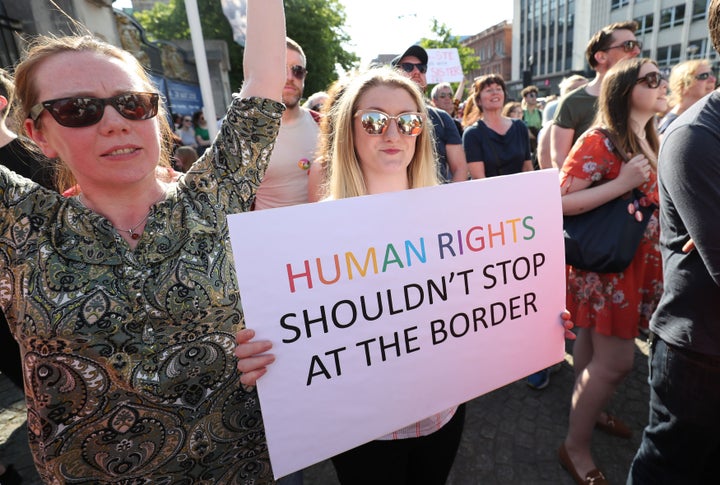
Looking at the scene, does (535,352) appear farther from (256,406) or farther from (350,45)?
(350,45)

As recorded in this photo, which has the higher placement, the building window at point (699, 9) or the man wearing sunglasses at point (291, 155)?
the building window at point (699, 9)

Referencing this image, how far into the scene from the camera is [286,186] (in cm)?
266

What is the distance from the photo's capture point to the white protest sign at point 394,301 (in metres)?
1.11

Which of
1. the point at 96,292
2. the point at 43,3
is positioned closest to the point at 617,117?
the point at 96,292

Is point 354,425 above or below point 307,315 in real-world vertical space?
below

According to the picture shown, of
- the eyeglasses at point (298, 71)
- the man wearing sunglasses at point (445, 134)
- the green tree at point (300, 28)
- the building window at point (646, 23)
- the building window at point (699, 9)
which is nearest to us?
the eyeglasses at point (298, 71)

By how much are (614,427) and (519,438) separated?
22.4 inches

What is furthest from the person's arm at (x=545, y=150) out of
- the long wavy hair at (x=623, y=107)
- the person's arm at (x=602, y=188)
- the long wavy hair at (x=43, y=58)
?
the long wavy hair at (x=43, y=58)

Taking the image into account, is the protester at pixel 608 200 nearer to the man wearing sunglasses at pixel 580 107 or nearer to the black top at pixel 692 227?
the black top at pixel 692 227

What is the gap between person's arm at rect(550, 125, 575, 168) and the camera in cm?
313

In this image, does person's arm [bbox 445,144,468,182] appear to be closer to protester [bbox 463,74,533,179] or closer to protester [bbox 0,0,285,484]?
protester [bbox 463,74,533,179]

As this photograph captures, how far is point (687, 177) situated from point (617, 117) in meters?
0.97

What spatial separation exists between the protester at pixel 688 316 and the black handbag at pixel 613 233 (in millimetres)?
415

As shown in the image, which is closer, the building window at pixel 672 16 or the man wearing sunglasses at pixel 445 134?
the man wearing sunglasses at pixel 445 134
